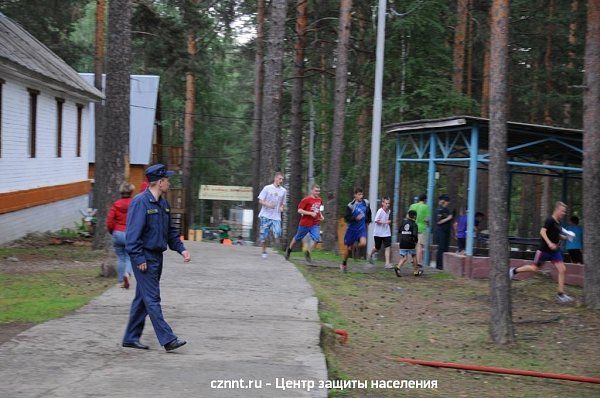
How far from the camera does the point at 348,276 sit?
1725 centimetres

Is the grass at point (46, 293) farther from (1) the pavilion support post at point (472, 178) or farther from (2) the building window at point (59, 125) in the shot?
(2) the building window at point (59, 125)

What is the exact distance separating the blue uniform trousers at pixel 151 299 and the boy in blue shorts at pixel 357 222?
976 centimetres

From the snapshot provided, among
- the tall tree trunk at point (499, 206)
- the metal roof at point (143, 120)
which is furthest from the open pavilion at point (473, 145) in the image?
the metal roof at point (143, 120)

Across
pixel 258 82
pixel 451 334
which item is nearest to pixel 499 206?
pixel 451 334

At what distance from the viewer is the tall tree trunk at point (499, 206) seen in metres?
11.6

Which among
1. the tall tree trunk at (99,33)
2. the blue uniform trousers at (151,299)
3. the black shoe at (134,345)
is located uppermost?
the tall tree trunk at (99,33)

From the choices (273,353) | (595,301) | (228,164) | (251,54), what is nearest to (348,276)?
(595,301)

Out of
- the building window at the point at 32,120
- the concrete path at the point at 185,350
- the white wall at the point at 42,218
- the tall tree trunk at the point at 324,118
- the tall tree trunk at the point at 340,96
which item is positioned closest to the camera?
the concrete path at the point at 185,350

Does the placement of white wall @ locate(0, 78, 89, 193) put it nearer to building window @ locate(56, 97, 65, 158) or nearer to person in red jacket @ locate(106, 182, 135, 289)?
building window @ locate(56, 97, 65, 158)

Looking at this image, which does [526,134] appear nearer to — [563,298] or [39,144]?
[563,298]

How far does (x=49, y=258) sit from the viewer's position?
58.0ft

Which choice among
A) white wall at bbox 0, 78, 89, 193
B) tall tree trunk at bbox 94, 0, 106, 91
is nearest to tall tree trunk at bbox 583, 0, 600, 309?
white wall at bbox 0, 78, 89, 193

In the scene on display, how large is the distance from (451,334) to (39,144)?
14778 mm

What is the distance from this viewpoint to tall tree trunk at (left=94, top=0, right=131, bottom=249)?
14562mm
